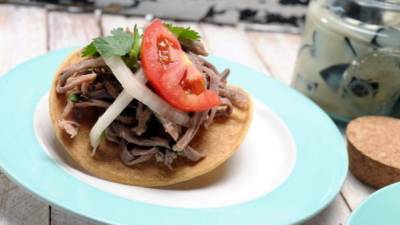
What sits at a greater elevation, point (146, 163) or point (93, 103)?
point (93, 103)

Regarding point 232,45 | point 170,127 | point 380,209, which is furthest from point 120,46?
point 232,45

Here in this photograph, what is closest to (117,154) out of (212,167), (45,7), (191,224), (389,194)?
(212,167)

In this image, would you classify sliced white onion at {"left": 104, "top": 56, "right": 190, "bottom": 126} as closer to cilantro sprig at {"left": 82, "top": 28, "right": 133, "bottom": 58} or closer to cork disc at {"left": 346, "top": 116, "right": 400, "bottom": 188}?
cilantro sprig at {"left": 82, "top": 28, "right": 133, "bottom": 58}

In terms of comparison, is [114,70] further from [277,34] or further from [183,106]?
[277,34]

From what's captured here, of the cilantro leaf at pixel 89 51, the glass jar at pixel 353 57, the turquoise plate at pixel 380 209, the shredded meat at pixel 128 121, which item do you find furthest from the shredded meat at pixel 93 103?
the glass jar at pixel 353 57

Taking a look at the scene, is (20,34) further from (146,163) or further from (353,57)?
(353,57)

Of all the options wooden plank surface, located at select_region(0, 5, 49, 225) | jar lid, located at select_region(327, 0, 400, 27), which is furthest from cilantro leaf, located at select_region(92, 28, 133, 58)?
jar lid, located at select_region(327, 0, 400, 27)

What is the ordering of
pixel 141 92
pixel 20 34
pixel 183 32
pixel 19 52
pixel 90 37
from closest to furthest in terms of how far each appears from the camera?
pixel 141 92 < pixel 183 32 < pixel 19 52 < pixel 20 34 < pixel 90 37
